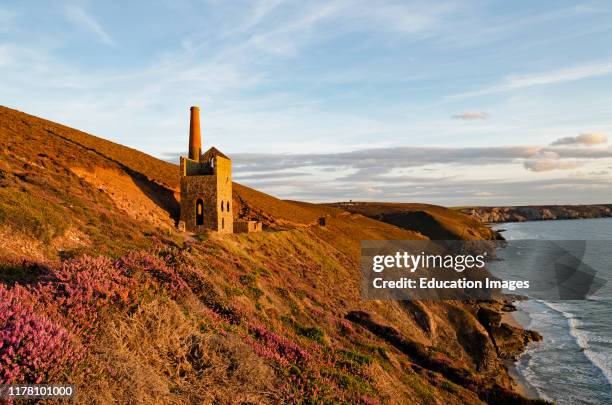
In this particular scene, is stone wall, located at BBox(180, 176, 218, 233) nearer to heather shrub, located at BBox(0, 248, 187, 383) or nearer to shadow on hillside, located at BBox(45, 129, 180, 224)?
shadow on hillside, located at BBox(45, 129, 180, 224)

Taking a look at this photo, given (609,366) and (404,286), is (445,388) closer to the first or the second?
(609,366)

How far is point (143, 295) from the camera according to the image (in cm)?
882

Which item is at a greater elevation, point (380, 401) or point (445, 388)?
point (380, 401)

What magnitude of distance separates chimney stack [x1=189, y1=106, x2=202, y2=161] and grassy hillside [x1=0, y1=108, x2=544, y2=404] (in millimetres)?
8764

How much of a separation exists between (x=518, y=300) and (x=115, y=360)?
2596 inches

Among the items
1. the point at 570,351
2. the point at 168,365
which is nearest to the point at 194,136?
the point at 168,365

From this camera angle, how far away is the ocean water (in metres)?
29.6

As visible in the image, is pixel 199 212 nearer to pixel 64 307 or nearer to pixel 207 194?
pixel 207 194

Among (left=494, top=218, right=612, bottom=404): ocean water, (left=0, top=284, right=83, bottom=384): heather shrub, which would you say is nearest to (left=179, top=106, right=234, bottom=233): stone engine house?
(left=494, top=218, right=612, bottom=404): ocean water

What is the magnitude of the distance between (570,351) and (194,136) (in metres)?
45.3

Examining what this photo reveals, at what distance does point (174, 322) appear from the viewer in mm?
8523

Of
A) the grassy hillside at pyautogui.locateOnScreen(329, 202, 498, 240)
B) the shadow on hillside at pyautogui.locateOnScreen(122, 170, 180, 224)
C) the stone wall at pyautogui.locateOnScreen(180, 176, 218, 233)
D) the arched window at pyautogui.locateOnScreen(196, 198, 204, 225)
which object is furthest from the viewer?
the grassy hillside at pyautogui.locateOnScreen(329, 202, 498, 240)

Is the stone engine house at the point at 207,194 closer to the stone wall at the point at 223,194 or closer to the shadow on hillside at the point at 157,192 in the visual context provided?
the stone wall at the point at 223,194

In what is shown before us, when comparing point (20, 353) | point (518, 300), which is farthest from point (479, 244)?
point (20, 353)
